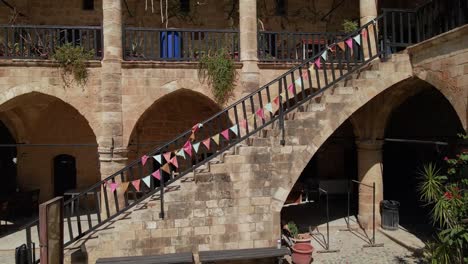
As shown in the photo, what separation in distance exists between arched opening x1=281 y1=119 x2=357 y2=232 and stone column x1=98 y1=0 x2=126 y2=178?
6.49 meters

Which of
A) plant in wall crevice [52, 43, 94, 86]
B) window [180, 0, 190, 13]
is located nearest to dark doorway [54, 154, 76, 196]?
plant in wall crevice [52, 43, 94, 86]

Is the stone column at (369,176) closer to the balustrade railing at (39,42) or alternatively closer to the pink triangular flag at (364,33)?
the pink triangular flag at (364,33)

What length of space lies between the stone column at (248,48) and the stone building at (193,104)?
0.02 m

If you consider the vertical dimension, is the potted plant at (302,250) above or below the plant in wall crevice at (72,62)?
below

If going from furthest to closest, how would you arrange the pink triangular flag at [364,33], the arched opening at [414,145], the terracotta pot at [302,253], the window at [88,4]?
the window at [88,4] < the arched opening at [414,145] < the pink triangular flag at [364,33] < the terracotta pot at [302,253]

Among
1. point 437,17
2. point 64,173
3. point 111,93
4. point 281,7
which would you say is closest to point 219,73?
point 111,93

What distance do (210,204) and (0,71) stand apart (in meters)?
5.65

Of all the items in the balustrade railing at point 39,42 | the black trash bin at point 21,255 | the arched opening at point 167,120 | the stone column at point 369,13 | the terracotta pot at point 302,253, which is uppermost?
the stone column at point 369,13

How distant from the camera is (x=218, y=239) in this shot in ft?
23.6

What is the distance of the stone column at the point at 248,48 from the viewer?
28.9 feet

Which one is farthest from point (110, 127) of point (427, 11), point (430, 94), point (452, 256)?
point (430, 94)

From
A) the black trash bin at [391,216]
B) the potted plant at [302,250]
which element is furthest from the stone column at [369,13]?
the potted plant at [302,250]

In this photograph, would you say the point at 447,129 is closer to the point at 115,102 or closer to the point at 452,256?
the point at 452,256

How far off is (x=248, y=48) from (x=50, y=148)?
26.9 feet
